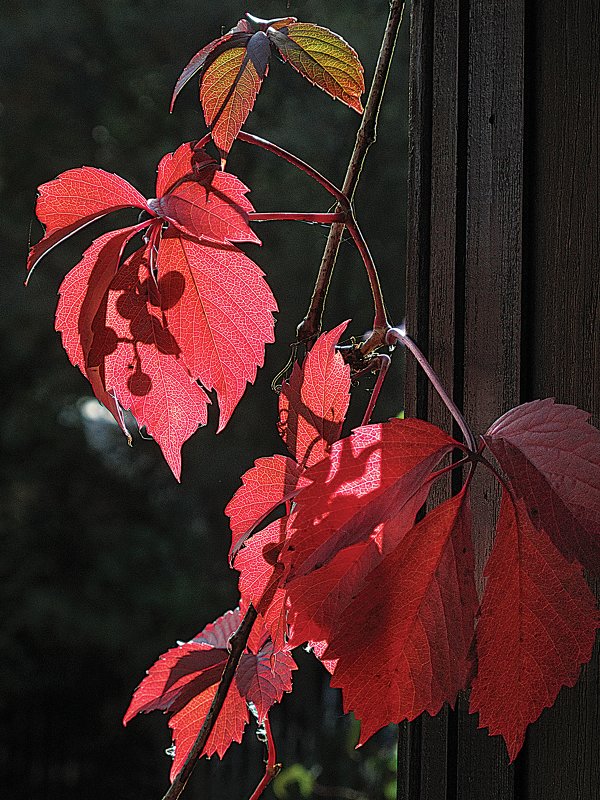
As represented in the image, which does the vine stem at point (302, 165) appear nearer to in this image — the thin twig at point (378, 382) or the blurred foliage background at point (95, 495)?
the thin twig at point (378, 382)

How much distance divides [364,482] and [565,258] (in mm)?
144

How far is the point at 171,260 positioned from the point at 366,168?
2.77m

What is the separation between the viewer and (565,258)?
0.34 metres

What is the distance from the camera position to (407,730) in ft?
1.43

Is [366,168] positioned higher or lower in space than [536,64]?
lower

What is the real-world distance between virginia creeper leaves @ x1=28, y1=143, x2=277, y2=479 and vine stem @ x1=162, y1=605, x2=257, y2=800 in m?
0.07

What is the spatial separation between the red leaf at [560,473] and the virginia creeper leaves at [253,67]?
147mm

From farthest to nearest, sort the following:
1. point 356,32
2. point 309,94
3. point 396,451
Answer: point 309,94 < point 356,32 < point 396,451

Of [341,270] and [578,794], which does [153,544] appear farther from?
[578,794]

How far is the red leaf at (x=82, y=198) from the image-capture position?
0.32 metres

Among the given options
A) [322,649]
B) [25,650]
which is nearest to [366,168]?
[25,650]

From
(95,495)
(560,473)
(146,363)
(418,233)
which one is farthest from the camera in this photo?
(95,495)

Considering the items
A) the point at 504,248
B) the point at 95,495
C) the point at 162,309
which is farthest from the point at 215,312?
the point at 95,495

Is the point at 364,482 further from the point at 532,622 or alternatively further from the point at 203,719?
the point at 203,719
